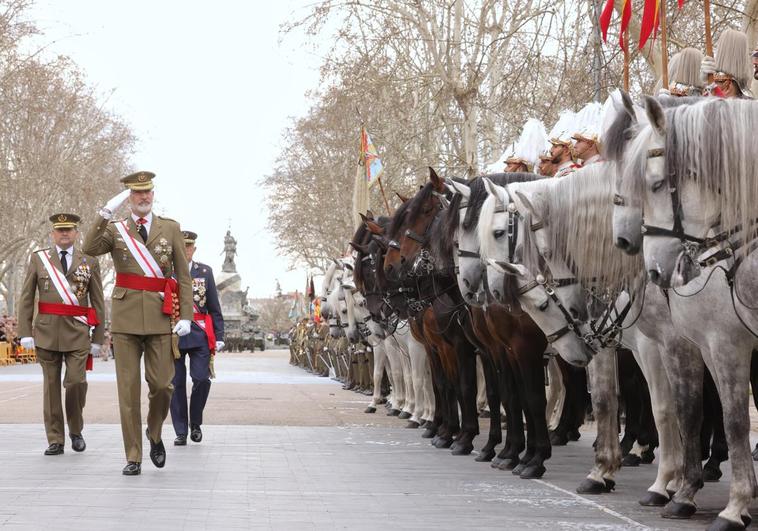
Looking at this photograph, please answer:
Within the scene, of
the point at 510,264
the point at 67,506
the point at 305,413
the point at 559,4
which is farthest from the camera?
the point at 559,4

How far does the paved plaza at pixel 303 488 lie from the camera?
823 cm

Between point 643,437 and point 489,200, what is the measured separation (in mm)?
2971

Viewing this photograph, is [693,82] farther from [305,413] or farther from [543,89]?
[543,89]

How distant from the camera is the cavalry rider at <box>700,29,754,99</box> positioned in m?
9.90

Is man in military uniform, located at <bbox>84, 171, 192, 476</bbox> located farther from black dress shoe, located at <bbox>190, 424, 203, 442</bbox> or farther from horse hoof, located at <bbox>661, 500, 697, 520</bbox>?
horse hoof, located at <bbox>661, 500, 697, 520</bbox>

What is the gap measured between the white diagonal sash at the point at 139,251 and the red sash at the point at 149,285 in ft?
0.19

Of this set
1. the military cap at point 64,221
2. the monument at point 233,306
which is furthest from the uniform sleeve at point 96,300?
the monument at point 233,306

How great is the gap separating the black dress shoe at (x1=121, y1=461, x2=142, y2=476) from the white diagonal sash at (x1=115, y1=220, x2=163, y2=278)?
153cm

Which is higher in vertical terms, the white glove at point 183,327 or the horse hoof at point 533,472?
the white glove at point 183,327

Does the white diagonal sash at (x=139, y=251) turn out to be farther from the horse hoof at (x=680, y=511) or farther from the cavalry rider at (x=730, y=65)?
the horse hoof at (x=680, y=511)

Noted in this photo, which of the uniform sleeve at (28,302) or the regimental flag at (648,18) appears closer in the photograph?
the regimental flag at (648,18)

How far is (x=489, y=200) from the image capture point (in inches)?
421

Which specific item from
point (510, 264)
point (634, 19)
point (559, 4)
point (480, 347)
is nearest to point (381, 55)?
point (559, 4)

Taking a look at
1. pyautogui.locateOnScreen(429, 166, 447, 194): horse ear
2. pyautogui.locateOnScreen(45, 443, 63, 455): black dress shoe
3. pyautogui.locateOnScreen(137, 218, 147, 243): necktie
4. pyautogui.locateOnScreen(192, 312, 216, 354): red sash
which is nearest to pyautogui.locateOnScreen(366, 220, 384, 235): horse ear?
pyautogui.locateOnScreen(192, 312, 216, 354): red sash
